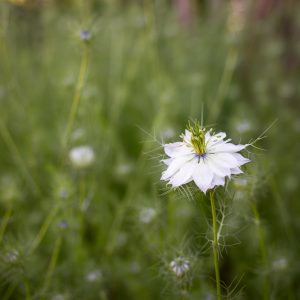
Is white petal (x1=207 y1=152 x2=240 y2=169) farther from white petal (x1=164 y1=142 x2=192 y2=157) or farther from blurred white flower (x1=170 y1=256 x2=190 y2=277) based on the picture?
blurred white flower (x1=170 y1=256 x2=190 y2=277)

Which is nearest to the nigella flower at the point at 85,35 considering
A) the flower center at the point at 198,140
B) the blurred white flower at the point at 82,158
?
the blurred white flower at the point at 82,158

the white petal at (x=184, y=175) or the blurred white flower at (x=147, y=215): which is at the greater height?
the blurred white flower at (x=147, y=215)

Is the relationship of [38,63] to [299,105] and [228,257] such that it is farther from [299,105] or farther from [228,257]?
[228,257]

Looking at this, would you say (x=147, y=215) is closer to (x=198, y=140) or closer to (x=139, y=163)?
(x=198, y=140)

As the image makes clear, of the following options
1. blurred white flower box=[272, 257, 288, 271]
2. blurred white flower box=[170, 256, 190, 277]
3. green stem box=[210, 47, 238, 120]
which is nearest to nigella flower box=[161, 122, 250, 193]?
blurred white flower box=[170, 256, 190, 277]

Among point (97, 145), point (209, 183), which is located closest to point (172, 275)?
point (209, 183)

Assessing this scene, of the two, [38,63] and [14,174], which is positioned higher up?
[38,63]

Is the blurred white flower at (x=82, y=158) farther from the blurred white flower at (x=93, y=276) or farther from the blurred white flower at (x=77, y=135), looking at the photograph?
the blurred white flower at (x=93, y=276)
